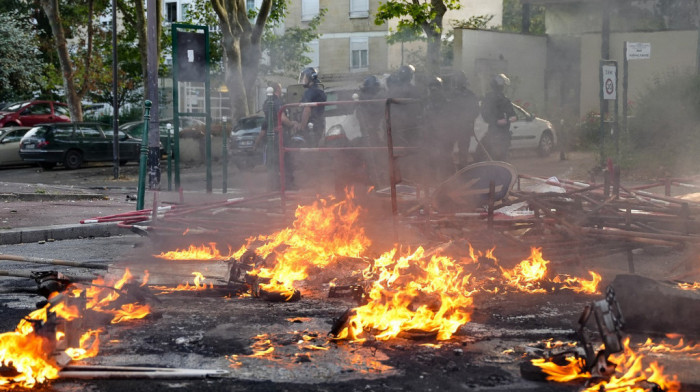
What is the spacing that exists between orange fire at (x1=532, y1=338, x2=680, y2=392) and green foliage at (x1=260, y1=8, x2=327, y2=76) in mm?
38986

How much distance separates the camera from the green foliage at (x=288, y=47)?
42.6 metres

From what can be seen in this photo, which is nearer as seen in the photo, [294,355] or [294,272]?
[294,355]

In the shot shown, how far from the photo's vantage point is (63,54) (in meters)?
28.8

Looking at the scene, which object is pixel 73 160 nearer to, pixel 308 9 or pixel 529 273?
pixel 529 273

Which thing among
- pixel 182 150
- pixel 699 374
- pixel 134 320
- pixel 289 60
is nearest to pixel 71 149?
pixel 182 150

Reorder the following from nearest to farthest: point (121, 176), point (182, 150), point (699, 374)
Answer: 1. point (699, 374)
2. point (121, 176)
3. point (182, 150)

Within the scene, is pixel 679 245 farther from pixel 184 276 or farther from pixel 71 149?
pixel 71 149

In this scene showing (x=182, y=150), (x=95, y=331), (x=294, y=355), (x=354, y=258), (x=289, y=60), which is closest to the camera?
(x=294, y=355)

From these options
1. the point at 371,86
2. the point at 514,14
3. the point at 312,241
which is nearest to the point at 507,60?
the point at 371,86

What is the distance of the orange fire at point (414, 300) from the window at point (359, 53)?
41.2 m

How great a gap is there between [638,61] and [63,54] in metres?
18.6

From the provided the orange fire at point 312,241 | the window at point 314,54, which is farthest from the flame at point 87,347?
the window at point 314,54

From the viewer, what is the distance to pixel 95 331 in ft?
16.7

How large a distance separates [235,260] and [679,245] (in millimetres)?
3475
